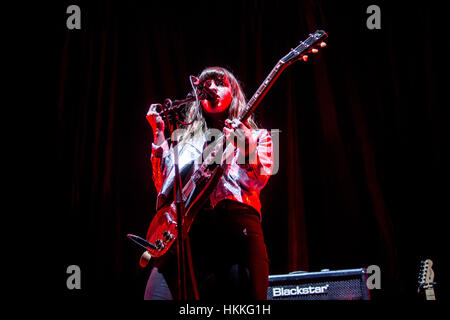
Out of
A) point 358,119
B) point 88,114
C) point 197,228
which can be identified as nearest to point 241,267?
point 197,228

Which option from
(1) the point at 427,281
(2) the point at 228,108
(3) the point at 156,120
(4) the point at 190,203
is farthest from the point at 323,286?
(3) the point at 156,120

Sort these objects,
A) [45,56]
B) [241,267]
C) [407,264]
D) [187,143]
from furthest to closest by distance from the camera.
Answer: [45,56] → [407,264] → [187,143] → [241,267]

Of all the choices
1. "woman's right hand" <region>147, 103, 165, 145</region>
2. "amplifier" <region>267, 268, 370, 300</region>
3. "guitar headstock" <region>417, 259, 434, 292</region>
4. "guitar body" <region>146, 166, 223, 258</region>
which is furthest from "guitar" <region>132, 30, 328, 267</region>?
"guitar headstock" <region>417, 259, 434, 292</region>

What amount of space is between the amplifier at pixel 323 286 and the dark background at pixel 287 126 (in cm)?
63

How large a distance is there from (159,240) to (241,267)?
394mm

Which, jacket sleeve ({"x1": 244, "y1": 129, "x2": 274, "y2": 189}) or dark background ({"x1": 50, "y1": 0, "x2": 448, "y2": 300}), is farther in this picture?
dark background ({"x1": 50, "y1": 0, "x2": 448, "y2": 300})

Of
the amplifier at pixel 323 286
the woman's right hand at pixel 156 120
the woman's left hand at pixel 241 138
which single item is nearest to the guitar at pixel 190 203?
the woman's left hand at pixel 241 138

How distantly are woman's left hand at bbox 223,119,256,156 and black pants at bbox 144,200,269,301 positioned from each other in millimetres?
226

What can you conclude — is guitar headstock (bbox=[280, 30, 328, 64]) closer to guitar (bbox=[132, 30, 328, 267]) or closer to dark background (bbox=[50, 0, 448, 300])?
guitar (bbox=[132, 30, 328, 267])

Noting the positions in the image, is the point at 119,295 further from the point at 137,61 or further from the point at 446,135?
the point at 446,135

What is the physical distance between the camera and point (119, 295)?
283 centimetres

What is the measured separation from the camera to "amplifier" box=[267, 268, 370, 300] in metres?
2.04

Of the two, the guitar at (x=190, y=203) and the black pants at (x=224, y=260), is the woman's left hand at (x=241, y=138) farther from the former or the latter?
the black pants at (x=224, y=260)

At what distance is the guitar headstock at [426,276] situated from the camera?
7.84 ft
